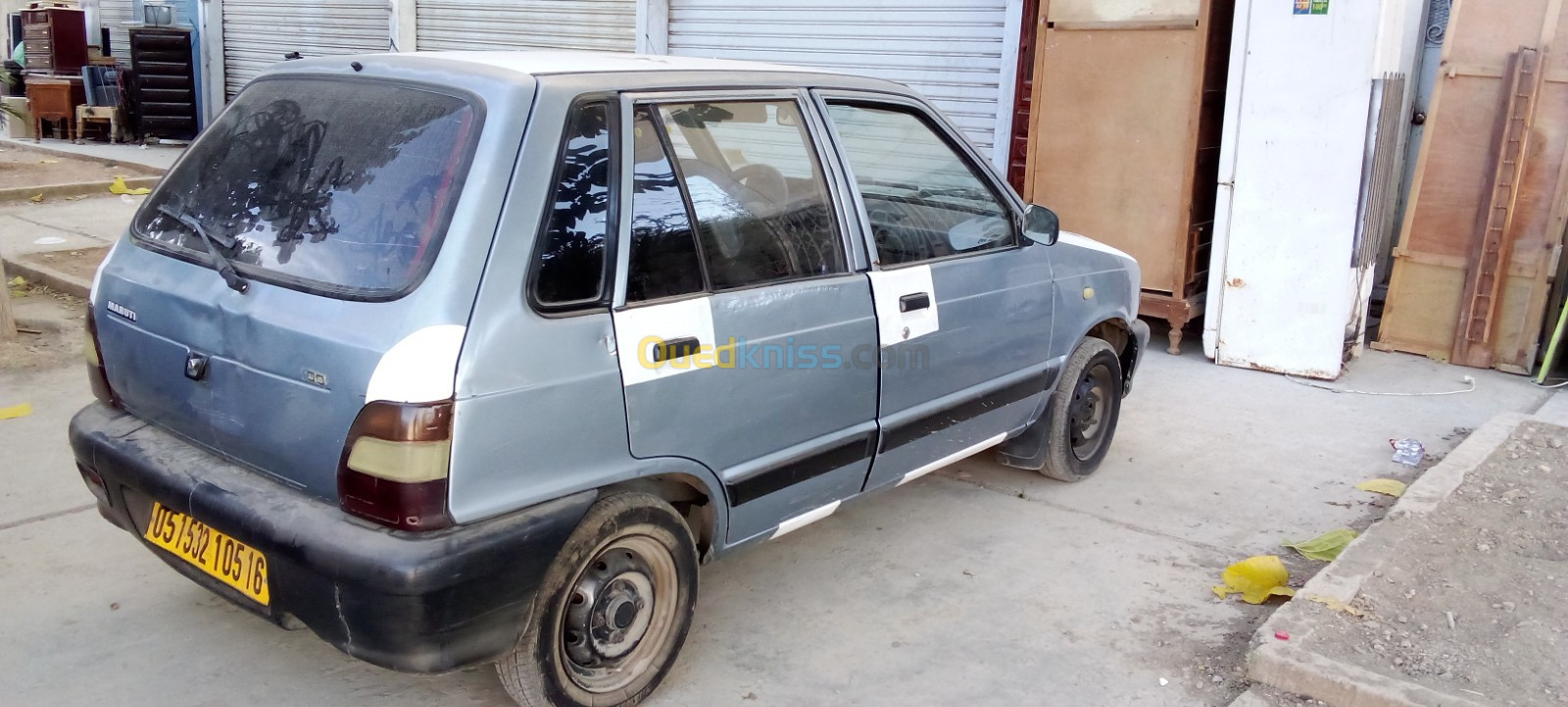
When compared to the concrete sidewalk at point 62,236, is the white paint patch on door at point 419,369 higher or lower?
higher

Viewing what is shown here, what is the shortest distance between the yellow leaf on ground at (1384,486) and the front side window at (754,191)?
2.79 metres

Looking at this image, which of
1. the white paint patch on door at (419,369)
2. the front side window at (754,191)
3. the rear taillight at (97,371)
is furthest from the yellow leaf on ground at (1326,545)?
the rear taillight at (97,371)

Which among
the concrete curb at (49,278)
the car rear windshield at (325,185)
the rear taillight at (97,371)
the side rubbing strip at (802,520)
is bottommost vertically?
the concrete curb at (49,278)

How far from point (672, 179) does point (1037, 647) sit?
1.72m

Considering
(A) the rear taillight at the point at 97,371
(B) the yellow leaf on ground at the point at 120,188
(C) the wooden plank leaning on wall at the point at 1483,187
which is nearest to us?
(A) the rear taillight at the point at 97,371

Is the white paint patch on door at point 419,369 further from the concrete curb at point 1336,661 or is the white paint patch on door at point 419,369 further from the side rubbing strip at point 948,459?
the concrete curb at point 1336,661

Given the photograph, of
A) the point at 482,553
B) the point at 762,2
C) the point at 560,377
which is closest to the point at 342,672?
the point at 482,553

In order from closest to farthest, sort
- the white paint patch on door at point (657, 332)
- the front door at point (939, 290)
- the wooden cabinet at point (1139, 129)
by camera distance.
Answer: the white paint patch on door at point (657, 332)
the front door at point (939, 290)
the wooden cabinet at point (1139, 129)

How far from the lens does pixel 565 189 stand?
9.12ft

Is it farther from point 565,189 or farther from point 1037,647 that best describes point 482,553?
point 1037,647

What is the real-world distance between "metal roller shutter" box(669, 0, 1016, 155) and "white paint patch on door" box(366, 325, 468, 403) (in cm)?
614

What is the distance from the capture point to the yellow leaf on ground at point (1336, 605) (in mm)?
3504

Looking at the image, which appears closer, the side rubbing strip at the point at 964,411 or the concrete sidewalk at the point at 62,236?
the side rubbing strip at the point at 964,411

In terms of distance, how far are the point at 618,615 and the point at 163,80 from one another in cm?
1460
